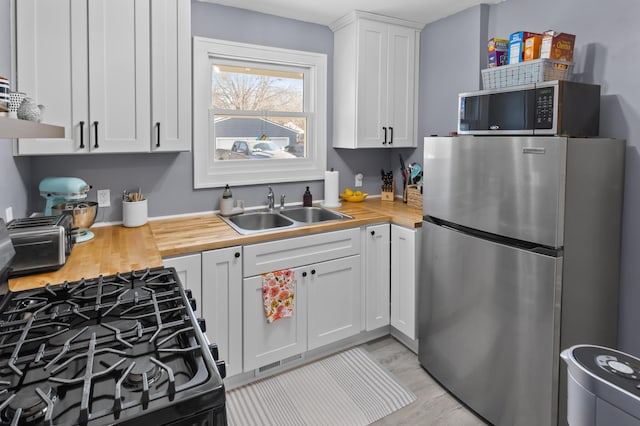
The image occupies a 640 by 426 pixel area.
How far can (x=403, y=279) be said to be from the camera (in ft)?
8.96

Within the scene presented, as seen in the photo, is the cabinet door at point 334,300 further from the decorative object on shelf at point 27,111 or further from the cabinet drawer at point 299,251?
the decorative object on shelf at point 27,111

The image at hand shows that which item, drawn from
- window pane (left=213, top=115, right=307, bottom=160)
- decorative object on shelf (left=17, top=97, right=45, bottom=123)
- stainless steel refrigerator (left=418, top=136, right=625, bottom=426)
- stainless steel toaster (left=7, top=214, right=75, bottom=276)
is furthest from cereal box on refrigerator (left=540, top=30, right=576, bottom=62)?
stainless steel toaster (left=7, top=214, right=75, bottom=276)

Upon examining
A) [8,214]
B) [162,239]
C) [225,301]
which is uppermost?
[8,214]

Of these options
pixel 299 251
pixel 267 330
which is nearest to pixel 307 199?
pixel 299 251

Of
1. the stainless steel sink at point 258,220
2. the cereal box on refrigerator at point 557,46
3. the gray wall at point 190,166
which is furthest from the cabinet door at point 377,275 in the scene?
the cereal box on refrigerator at point 557,46

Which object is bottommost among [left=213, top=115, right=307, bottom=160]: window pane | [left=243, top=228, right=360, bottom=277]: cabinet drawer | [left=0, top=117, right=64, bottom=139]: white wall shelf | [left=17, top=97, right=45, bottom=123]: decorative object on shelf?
[left=243, top=228, right=360, bottom=277]: cabinet drawer

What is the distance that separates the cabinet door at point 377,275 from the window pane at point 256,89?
122 cm

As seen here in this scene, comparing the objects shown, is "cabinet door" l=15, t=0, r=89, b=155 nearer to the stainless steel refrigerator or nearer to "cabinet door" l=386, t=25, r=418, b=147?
the stainless steel refrigerator

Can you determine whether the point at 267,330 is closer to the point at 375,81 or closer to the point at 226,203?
the point at 226,203

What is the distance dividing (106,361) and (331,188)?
7.70 ft

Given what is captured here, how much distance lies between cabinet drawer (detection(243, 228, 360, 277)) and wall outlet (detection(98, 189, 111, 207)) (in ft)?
3.17

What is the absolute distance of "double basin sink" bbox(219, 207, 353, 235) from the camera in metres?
2.80

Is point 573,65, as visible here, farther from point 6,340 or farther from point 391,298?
point 6,340

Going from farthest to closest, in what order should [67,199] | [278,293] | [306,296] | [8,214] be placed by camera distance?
[306,296]
[278,293]
[67,199]
[8,214]
